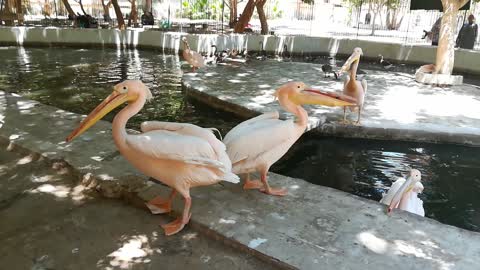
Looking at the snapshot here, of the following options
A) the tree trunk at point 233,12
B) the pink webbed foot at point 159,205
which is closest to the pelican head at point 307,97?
the pink webbed foot at point 159,205

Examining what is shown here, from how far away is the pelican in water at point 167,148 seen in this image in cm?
315

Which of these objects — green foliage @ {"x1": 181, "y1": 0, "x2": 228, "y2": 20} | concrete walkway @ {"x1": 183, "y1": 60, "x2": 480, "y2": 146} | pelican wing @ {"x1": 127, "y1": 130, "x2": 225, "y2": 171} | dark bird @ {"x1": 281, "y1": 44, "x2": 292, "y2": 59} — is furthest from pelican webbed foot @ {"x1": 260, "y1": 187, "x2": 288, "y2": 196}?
green foliage @ {"x1": 181, "y1": 0, "x2": 228, "y2": 20}

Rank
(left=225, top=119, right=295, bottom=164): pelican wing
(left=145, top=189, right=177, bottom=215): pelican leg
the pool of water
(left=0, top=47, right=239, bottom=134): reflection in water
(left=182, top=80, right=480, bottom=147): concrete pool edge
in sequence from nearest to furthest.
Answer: (left=145, top=189, right=177, bottom=215): pelican leg
(left=225, top=119, right=295, bottom=164): pelican wing
the pool of water
(left=182, top=80, right=480, bottom=147): concrete pool edge
(left=0, top=47, right=239, bottom=134): reflection in water

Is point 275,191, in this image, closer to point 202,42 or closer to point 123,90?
point 123,90

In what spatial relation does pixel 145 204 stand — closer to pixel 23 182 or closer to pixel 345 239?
pixel 23 182

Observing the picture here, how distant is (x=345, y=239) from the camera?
10.4ft

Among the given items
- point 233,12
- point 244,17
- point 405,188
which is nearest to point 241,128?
point 405,188

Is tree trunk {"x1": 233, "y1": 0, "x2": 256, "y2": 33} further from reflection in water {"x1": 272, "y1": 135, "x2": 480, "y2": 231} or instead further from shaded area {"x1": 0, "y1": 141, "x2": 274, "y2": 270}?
shaded area {"x1": 0, "y1": 141, "x2": 274, "y2": 270}

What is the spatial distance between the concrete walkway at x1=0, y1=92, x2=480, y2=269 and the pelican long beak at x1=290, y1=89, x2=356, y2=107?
86 cm

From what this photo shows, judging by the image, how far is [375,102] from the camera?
8.89m

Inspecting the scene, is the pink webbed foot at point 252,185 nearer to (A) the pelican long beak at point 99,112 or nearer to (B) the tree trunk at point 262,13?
(A) the pelican long beak at point 99,112

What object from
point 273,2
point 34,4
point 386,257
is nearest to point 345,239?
point 386,257

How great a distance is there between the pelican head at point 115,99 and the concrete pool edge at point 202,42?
13433 mm

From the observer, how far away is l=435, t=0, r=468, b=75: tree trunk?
429 inches
